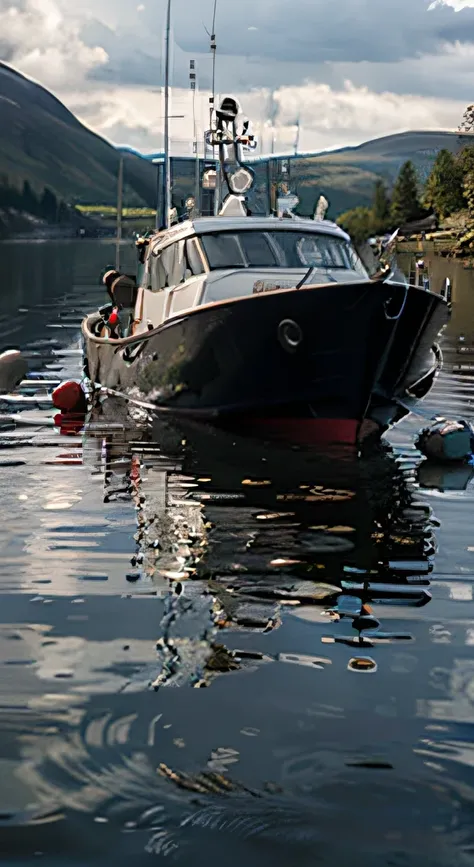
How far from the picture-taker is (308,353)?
16281 millimetres

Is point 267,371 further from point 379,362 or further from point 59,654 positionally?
point 59,654

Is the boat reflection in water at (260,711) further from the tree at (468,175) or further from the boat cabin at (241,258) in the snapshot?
the tree at (468,175)

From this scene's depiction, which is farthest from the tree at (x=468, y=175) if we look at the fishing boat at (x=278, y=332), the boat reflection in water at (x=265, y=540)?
the boat reflection in water at (x=265, y=540)

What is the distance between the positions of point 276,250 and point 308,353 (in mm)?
3142

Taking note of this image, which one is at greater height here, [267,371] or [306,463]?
[267,371]

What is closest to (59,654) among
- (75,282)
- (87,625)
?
(87,625)

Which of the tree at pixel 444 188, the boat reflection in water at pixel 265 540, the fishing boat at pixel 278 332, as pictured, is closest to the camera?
the boat reflection in water at pixel 265 540

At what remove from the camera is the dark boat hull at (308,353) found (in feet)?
52.5

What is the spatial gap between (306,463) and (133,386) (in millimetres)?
5607

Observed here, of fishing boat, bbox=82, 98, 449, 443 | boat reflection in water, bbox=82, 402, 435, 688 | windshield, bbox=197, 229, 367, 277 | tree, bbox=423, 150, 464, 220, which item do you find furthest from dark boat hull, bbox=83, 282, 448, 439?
tree, bbox=423, 150, 464, 220

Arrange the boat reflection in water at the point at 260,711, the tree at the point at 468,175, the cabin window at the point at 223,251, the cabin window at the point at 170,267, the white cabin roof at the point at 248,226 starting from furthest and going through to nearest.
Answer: the tree at the point at 468,175 → the cabin window at the point at 170,267 → the white cabin roof at the point at 248,226 → the cabin window at the point at 223,251 → the boat reflection in water at the point at 260,711

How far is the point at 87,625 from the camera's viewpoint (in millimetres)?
8859

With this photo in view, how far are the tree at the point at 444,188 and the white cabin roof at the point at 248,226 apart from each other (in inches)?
4245

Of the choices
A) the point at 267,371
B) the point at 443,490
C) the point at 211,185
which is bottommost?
the point at 443,490
